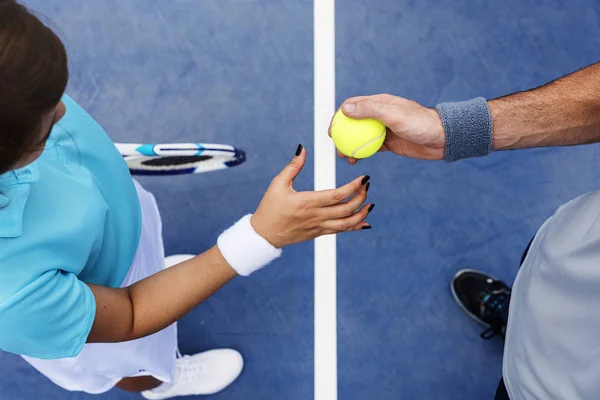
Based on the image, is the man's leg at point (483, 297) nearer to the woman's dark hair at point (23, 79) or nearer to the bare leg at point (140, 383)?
the bare leg at point (140, 383)

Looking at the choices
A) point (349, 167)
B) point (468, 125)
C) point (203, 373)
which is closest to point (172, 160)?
point (349, 167)

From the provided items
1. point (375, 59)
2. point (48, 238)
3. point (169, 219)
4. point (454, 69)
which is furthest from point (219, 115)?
point (48, 238)

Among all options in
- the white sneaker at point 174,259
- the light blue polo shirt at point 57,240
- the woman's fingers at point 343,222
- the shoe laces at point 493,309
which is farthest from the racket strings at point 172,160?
the shoe laces at point 493,309

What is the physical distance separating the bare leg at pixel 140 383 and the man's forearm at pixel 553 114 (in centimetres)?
151

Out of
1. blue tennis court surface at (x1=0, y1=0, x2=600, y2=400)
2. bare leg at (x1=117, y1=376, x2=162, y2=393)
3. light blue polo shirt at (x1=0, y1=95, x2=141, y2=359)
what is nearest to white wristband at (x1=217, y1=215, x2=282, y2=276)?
light blue polo shirt at (x1=0, y1=95, x2=141, y2=359)

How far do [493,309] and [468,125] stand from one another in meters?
1.05

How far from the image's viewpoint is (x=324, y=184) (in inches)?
92.8

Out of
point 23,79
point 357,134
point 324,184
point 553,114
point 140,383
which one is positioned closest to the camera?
point 23,79

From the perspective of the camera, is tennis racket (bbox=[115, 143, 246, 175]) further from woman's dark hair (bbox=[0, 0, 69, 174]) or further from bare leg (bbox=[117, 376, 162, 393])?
woman's dark hair (bbox=[0, 0, 69, 174])

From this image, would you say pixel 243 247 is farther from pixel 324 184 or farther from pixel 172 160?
pixel 324 184

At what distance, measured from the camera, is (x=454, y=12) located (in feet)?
8.27

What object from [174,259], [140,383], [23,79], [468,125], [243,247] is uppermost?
[23,79]

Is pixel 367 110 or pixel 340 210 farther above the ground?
pixel 367 110

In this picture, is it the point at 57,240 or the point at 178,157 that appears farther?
the point at 178,157
